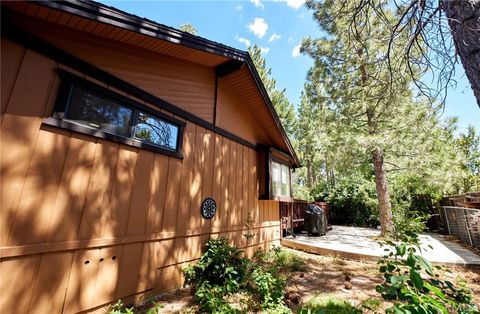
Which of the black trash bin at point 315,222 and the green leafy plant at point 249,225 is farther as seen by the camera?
the black trash bin at point 315,222

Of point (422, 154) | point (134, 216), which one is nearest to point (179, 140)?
point (134, 216)

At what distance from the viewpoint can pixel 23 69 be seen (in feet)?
7.87

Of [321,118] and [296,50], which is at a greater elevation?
[296,50]

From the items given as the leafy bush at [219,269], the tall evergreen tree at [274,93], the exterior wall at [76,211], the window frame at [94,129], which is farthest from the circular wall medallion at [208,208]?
the tall evergreen tree at [274,93]

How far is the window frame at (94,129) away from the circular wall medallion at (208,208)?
43.7 inches

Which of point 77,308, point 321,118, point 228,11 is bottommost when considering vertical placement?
point 77,308

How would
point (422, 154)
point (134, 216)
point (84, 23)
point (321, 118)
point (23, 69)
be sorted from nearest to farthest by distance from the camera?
point (23, 69), point (84, 23), point (134, 216), point (422, 154), point (321, 118)

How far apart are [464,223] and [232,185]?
7.64m

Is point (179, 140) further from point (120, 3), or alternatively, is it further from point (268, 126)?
point (268, 126)

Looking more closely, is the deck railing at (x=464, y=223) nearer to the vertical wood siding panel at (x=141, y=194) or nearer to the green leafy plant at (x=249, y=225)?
the green leafy plant at (x=249, y=225)

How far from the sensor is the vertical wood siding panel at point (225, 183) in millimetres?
5008

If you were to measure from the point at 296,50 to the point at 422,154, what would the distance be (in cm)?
602

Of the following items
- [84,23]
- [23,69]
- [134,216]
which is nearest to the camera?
[23,69]

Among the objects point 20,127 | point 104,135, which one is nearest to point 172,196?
point 104,135
